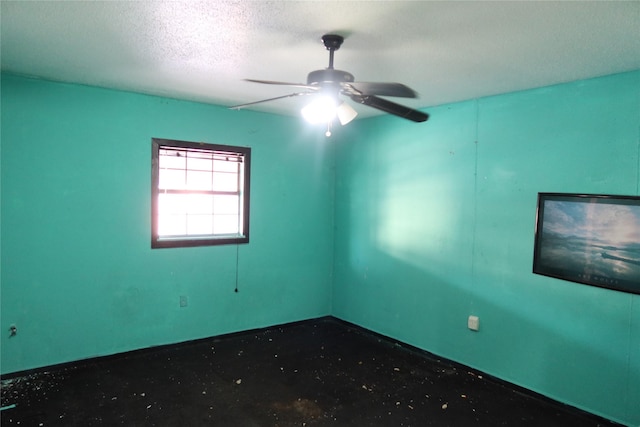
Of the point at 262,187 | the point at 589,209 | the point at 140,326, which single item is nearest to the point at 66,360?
the point at 140,326

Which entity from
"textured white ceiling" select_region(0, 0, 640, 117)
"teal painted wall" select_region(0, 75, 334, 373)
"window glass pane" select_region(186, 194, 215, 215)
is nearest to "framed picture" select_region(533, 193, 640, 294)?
"textured white ceiling" select_region(0, 0, 640, 117)

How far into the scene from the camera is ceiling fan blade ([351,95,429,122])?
2260mm

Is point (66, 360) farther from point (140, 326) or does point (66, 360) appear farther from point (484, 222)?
point (484, 222)

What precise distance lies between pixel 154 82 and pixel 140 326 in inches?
86.1

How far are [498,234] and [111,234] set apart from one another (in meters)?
3.35

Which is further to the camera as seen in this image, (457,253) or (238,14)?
(457,253)

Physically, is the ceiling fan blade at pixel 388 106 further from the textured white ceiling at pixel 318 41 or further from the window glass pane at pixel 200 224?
the window glass pane at pixel 200 224

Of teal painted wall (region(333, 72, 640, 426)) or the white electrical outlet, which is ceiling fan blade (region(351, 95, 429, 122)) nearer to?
teal painted wall (region(333, 72, 640, 426))

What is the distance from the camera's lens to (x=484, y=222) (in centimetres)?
339

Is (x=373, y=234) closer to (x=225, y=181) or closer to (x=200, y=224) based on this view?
(x=225, y=181)

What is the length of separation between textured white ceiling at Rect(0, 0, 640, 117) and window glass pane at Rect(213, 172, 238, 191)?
115 cm

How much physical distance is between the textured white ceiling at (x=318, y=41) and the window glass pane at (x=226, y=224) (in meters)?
1.49

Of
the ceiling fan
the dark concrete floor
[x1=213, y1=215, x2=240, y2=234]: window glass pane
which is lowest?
the dark concrete floor

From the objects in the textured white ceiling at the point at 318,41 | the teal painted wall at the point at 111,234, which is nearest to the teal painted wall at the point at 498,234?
the textured white ceiling at the point at 318,41
